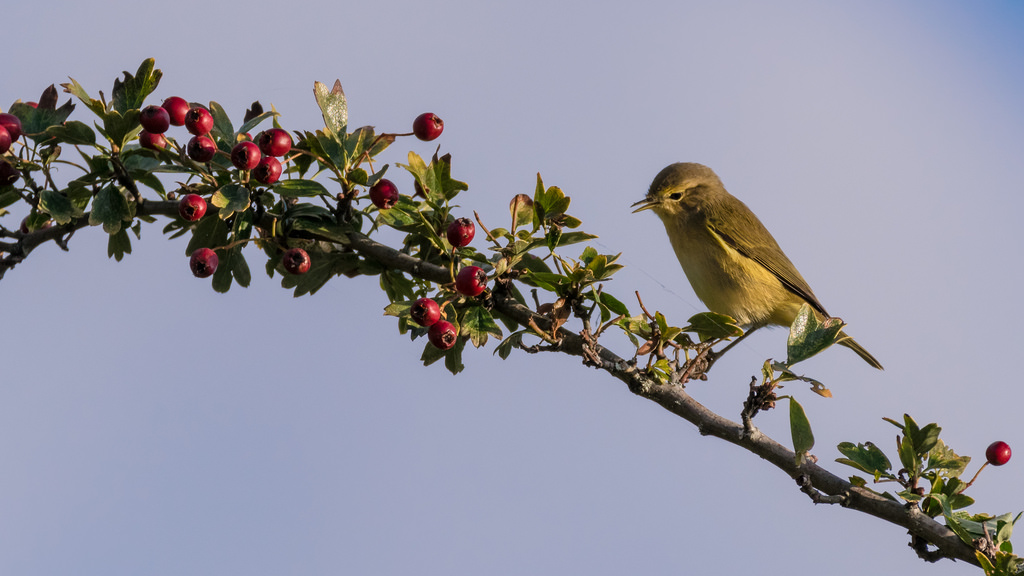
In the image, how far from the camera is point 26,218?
128 inches

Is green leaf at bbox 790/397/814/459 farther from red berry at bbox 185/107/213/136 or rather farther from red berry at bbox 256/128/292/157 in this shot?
red berry at bbox 185/107/213/136

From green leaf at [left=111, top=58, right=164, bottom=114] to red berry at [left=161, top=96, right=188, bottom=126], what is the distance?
0.07 metres

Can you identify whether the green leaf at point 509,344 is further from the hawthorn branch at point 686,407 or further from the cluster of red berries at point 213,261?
the cluster of red berries at point 213,261

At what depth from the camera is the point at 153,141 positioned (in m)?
2.96

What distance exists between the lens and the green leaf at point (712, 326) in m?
3.02

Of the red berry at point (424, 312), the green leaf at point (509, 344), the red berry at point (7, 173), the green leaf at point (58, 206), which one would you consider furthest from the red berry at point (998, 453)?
the red berry at point (7, 173)

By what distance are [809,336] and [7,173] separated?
2976 mm

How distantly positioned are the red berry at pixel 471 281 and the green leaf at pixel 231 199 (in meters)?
0.79

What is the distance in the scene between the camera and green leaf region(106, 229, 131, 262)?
3291 millimetres

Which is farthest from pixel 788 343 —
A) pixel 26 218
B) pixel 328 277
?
pixel 26 218

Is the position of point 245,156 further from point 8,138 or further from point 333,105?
point 8,138

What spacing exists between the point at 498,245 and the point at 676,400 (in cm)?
87

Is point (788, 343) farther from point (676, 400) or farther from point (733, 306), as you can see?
point (733, 306)

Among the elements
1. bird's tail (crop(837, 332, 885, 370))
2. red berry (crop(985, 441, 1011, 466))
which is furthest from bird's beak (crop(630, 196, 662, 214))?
red berry (crop(985, 441, 1011, 466))
